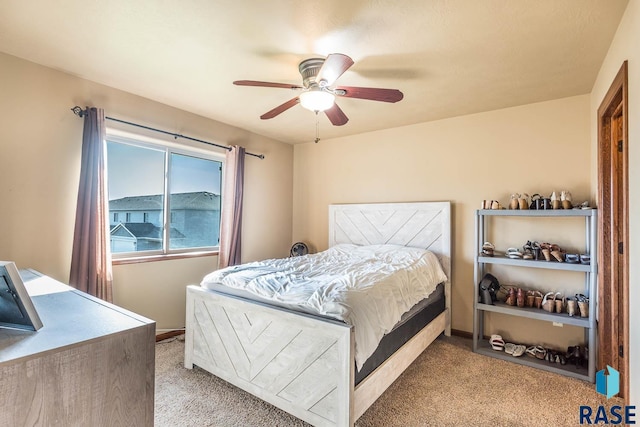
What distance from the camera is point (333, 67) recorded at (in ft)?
6.04

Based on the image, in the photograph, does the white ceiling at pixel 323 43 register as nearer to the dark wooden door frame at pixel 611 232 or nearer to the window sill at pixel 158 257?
the dark wooden door frame at pixel 611 232

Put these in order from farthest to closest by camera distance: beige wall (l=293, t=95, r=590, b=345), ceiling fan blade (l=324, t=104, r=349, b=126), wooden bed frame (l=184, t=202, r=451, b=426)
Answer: beige wall (l=293, t=95, r=590, b=345)
ceiling fan blade (l=324, t=104, r=349, b=126)
wooden bed frame (l=184, t=202, r=451, b=426)

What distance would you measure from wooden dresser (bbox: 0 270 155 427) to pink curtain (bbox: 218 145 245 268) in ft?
8.29

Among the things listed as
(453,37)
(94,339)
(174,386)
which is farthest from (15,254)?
(453,37)

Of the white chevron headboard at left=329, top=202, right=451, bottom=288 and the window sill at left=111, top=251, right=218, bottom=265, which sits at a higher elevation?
the white chevron headboard at left=329, top=202, right=451, bottom=288

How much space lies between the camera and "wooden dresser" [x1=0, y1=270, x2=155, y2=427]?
2.72ft

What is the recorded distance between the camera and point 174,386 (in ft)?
7.54

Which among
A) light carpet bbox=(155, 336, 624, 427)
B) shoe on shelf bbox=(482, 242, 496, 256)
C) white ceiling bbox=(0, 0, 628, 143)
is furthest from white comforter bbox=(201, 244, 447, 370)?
white ceiling bbox=(0, 0, 628, 143)

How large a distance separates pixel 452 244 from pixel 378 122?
168cm

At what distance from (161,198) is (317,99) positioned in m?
2.21

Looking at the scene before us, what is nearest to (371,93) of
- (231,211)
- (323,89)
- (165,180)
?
(323,89)

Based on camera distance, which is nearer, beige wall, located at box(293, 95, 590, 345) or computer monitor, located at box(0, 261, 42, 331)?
computer monitor, located at box(0, 261, 42, 331)

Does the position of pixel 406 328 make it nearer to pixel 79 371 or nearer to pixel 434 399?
pixel 434 399

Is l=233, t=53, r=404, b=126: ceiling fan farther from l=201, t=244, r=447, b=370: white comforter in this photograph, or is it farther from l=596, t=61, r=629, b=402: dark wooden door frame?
l=596, t=61, r=629, b=402: dark wooden door frame
